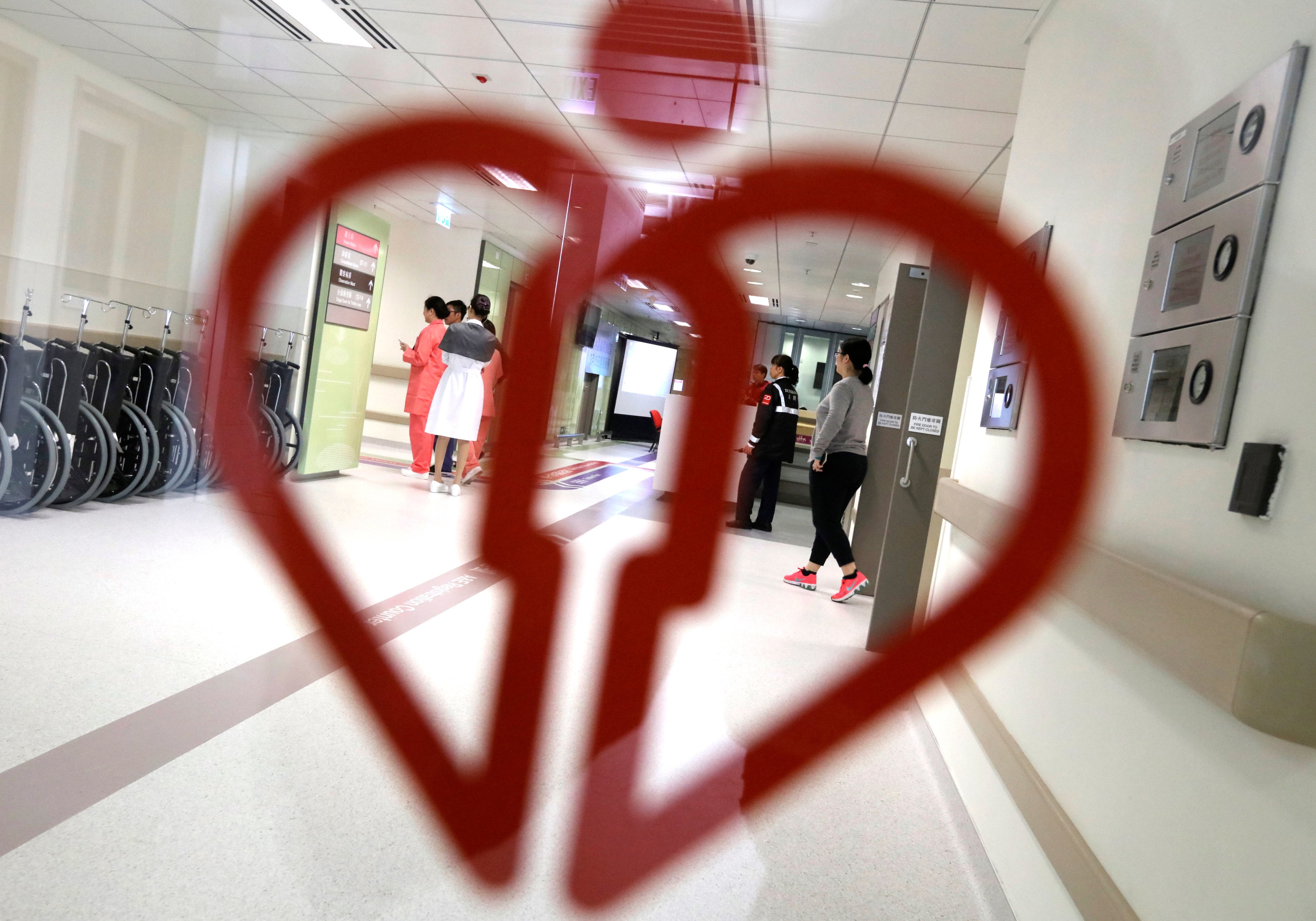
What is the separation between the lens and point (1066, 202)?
1.06 meters

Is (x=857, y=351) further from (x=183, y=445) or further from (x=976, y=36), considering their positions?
(x=183, y=445)

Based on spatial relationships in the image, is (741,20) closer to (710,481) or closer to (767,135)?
(767,135)

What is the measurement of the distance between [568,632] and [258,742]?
6.04ft

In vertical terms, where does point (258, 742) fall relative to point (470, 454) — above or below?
below

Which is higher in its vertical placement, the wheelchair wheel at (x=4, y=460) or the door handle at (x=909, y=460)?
the door handle at (x=909, y=460)

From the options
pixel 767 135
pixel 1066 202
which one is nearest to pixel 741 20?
pixel 767 135

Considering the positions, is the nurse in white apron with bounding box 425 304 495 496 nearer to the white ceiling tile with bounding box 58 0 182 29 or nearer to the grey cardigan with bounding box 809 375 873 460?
the grey cardigan with bounding box 809 375 873 460

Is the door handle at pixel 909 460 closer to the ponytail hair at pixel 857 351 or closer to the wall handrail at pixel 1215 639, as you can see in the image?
the ponytail hair at pixel 857 351

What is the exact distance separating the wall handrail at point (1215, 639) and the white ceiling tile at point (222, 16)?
13.3ft

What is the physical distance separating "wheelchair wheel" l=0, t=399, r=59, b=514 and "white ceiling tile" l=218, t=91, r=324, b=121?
1.57m

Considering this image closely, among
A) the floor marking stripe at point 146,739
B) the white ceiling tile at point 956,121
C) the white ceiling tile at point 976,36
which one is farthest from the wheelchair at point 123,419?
the white ceiling tile at point 976,36

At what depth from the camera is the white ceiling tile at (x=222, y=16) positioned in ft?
12.6

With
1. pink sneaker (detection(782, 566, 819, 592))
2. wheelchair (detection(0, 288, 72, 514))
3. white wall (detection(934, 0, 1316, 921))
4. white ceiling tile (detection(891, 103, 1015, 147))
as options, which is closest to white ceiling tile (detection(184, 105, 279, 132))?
wheelchair (detection(0, 288, 72, 514))

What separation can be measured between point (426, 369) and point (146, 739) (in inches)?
42.6
